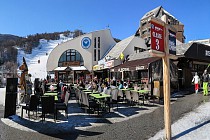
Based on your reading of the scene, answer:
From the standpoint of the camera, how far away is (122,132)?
6.00m

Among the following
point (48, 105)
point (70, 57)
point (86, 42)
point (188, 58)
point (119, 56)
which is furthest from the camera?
point (70, 57)

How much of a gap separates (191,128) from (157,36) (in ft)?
9.11

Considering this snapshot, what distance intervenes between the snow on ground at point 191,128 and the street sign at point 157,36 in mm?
2193

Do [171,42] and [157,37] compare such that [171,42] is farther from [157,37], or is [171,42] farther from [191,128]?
[191,128]

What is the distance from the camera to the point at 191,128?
5867 millimetres

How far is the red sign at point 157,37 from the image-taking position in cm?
491

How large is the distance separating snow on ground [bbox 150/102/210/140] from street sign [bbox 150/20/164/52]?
219 cm

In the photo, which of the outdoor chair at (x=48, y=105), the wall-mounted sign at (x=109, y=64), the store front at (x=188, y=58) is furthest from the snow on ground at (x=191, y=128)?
the wall-mounted sign at (x=109, y=64)

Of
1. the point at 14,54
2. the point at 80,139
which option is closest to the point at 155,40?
the point at 80,139

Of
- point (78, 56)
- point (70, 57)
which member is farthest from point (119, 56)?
point (70, 57)

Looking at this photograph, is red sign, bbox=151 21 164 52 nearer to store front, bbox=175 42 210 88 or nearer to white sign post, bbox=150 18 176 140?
white sign post, bbox=150 18 176 140

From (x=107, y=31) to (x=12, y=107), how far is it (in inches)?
1194

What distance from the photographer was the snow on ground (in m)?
5.22

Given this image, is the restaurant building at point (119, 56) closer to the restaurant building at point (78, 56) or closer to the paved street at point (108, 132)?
the restaurant building at point (78, 56)
